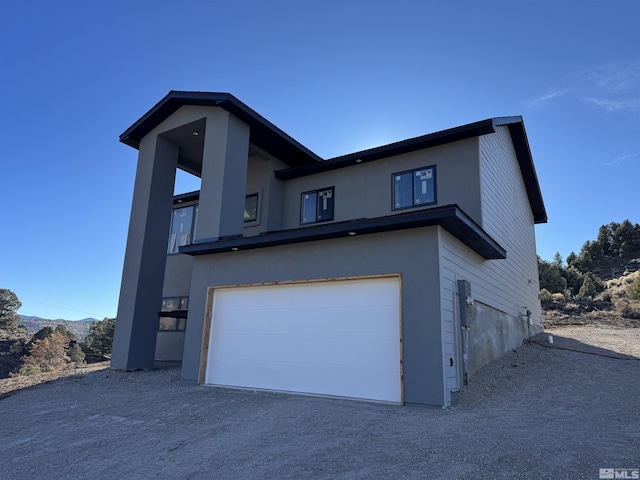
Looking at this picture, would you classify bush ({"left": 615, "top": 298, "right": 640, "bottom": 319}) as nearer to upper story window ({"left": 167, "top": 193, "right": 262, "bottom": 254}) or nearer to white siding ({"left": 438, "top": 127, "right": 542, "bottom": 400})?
white siding ({"left": 438, "top": 127, "right": 542, "bottom": 400})

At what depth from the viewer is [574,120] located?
13.7 m

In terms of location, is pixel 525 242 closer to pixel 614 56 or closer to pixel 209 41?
A: pixel 614 56

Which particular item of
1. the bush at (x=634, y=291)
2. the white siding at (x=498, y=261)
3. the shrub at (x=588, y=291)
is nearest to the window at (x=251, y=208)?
the white siding at (x=498, y=261)

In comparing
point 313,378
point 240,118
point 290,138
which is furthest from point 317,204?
point 313,378

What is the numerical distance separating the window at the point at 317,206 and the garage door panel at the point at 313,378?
5.05 metres

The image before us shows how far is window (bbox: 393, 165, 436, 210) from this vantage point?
1052 cm

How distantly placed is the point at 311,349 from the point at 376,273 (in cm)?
207

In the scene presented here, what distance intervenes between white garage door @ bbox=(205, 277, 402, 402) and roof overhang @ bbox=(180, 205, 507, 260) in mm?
981

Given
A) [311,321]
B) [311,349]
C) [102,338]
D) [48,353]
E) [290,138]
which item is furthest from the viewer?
[102,338]

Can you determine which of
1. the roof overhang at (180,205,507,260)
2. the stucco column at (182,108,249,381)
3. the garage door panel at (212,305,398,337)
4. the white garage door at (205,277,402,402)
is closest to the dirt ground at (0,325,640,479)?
the white garage door at (205,277,402,402)

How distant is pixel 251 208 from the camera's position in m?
13.2

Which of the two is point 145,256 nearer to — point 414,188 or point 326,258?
point 326,258

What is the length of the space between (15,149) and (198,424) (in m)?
17.5

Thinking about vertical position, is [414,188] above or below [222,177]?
below
